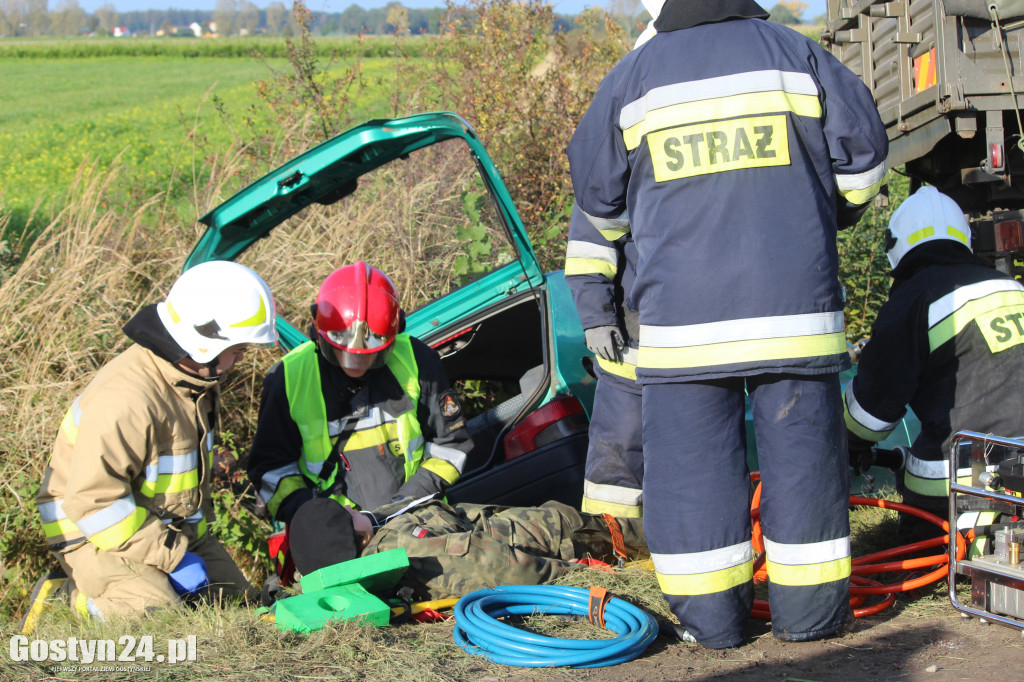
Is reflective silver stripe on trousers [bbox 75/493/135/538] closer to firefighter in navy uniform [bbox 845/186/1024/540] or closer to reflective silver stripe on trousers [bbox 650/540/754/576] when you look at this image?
reflective silver stripe on trousers [bbox 650/540/754/576]

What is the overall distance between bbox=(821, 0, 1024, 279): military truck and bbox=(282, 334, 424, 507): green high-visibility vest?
3.33 meters

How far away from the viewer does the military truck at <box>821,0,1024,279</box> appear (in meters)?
4.62

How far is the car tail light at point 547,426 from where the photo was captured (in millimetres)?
3982

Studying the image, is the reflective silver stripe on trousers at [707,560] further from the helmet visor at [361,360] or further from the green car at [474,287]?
the helmet visor at [361,360]

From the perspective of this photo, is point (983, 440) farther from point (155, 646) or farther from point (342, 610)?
point (155, 646)

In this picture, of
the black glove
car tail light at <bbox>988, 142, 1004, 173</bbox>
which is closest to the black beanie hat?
the black glove

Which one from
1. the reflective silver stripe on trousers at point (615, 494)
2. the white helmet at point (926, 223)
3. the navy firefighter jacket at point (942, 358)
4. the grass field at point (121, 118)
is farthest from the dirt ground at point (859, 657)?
the grass field at point (121, 118)

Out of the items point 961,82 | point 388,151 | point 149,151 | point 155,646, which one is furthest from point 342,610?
point 149,151

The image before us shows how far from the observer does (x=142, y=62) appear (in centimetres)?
3850

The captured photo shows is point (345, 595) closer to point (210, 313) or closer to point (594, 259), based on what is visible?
point (210, 313)

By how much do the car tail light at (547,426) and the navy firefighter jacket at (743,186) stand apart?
1.26 meters

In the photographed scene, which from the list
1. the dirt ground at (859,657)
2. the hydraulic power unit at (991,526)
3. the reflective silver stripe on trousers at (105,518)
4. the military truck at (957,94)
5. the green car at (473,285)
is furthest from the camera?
the military truck at (957,94)

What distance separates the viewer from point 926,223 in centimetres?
340

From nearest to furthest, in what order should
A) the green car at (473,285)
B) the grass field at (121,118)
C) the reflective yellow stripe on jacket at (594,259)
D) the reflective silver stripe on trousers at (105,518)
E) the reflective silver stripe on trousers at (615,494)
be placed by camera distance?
the reflective silver stripe on trousers at (105,518)
the reflective yellow stripe on jacket at (594,259)
the reflective silver stripe on trousers at (615,494)
the green car at (473,285)
the grass field at (121,118)
